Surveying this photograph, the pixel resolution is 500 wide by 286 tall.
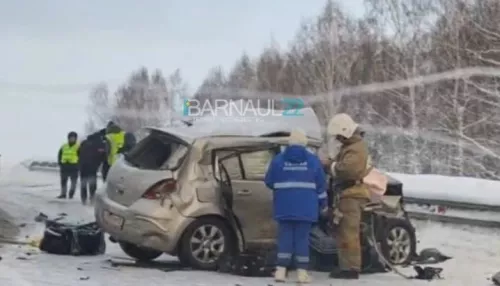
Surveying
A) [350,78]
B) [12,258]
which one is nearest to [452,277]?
[12,258]

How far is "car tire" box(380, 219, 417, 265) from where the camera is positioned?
10205 mm

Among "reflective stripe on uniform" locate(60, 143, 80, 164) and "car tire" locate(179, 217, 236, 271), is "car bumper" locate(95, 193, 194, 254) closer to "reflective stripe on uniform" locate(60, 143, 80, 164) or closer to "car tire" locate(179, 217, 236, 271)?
"car tire" locate(179, 217, 236, 271)

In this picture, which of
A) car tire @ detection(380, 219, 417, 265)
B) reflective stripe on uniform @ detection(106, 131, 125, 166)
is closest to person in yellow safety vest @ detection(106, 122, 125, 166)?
reflective stripe on uniform @ detection(106, 131, 125, 166)

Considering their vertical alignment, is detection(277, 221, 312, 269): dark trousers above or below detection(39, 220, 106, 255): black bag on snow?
above

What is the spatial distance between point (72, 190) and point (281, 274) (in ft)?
34.0

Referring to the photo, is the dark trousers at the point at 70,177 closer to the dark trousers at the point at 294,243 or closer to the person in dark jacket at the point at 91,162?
the person in dark jacket at the point at 91,162

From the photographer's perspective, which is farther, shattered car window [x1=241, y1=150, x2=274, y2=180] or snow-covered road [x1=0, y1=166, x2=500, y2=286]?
shattered car window [x1=241, y1=150, x2=274, y2=180]

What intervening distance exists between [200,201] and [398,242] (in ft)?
7.64

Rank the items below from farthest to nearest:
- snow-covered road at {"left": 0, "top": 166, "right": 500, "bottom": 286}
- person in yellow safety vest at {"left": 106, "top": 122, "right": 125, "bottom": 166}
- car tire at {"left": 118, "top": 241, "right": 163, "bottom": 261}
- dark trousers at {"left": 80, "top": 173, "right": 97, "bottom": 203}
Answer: dark trousers at {"left": 80, "top": 173, "right": 97, "bottom": 203} < person in yellow safety vest at {"left": 106, "top": 122, "right": 125, "bottom": 166} < car tire at {"left": 118, "top": 241, "right": 163, "bottom": 261} < snow-covered road at {"left": 0, "top": 166, "right": 500, "bottom": 286}

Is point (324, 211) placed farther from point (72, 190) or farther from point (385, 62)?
point (385, 62)

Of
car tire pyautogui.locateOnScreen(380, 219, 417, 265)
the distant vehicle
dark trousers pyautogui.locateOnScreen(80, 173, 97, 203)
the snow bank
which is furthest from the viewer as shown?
dark trousers pyautogui.locateOnScreen(80, 173, 97, 203)

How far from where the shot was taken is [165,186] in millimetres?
9680

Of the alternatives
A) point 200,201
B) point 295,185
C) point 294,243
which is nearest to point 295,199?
point 295,185

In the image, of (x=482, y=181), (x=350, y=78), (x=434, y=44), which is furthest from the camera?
(x=350, y=78)
